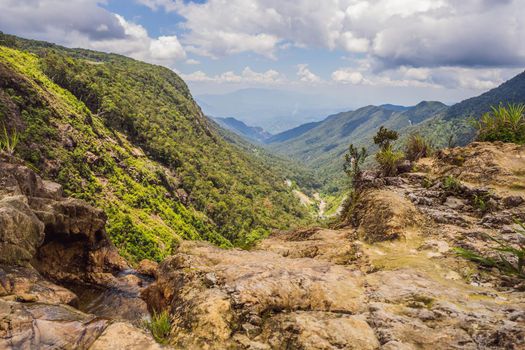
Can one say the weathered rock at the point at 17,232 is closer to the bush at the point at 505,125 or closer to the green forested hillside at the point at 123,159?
the bush at the point at 505,125

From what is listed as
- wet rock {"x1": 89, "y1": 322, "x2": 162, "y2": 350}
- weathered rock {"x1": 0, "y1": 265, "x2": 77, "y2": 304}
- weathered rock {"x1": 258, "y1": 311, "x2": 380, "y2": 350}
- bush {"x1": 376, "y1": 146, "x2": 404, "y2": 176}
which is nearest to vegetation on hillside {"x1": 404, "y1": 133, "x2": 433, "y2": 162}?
bush {"x1": 376, "y1": 146, "x2": 404, "y2": 176}

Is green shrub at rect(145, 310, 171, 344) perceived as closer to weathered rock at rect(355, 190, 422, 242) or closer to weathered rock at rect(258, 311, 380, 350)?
weathered rock at rect(258, 311, 380, 350)

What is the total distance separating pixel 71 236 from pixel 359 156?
2893cm

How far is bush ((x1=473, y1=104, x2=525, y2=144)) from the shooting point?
75.2 ft

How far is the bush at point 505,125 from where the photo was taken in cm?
2291

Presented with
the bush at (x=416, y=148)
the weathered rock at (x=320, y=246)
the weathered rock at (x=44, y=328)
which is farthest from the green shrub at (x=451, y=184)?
the weathered rock at (x=44, y=328)

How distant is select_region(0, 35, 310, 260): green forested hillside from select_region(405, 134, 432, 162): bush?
6672 centimetres

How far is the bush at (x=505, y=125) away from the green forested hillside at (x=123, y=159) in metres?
72.7

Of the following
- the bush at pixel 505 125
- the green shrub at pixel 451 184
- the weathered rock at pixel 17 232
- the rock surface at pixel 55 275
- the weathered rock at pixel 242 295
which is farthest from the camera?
the bush at pixel 505 125

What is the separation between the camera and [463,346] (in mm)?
8203

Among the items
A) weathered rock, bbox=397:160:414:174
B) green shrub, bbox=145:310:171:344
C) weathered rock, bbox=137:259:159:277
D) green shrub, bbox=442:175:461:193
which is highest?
weathered rock, bbox=397:160:414:174

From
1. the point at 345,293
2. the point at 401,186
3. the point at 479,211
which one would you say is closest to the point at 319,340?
the point at 345,293

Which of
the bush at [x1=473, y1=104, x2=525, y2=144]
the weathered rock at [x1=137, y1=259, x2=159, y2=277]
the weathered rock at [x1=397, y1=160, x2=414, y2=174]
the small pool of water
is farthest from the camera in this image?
the weathered rock at [x1=137, y1=259, x2=159, y2=277]

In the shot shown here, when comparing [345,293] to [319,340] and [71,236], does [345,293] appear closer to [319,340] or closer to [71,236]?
[319,340]
